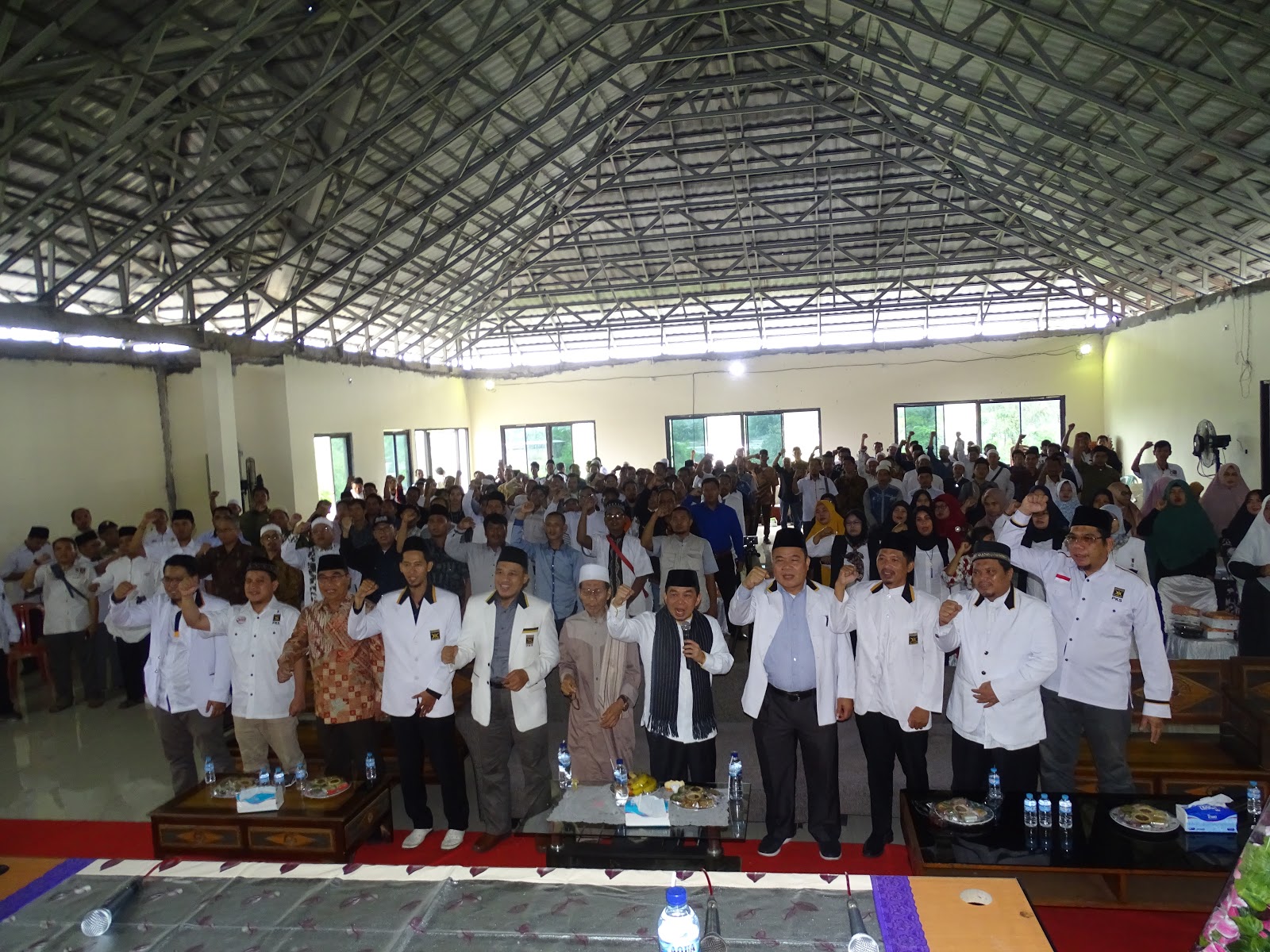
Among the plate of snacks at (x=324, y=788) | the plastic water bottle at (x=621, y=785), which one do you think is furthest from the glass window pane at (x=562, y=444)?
the plastic water bottle at (x=621, y=785)

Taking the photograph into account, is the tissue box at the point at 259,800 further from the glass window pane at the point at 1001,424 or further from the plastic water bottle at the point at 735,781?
the glass window pane at the point at 1001,424

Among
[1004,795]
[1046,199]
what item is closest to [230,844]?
[1004,795]

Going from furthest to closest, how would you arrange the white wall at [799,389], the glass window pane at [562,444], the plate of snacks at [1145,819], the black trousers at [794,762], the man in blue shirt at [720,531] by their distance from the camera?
the glass window pane at [562,444]
the white wall at [799,389]
the man in blue shirt at [720,531]
the black trousers at [794,762]
the plate of snacks at [1145,819]

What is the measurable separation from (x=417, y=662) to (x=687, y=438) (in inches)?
565

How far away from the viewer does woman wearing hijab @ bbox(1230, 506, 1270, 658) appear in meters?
4.83

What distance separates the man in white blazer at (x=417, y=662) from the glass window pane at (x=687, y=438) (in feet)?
46.0

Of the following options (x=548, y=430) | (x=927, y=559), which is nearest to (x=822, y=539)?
(x=927, y=559)

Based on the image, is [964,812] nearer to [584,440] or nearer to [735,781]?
[735,781]

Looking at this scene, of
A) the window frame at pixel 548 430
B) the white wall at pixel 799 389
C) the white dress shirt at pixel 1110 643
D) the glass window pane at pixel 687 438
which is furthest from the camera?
the window frame at pixel 548 430

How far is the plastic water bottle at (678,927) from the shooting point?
2.02 metres

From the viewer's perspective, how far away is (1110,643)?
358 centimetres

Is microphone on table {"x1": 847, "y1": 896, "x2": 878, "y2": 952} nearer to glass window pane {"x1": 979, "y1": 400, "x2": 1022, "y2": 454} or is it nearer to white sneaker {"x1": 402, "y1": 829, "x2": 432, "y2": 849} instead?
white sneaker {"x1": 402, "y1": 829, "x2": 432, "y2": 849}

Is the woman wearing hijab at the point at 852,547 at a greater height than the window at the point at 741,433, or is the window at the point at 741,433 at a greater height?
the window at the point at 741,433

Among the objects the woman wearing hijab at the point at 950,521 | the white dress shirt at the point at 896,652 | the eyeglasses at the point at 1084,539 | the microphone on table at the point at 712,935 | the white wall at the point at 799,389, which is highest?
the white wall at the point at 799,389
